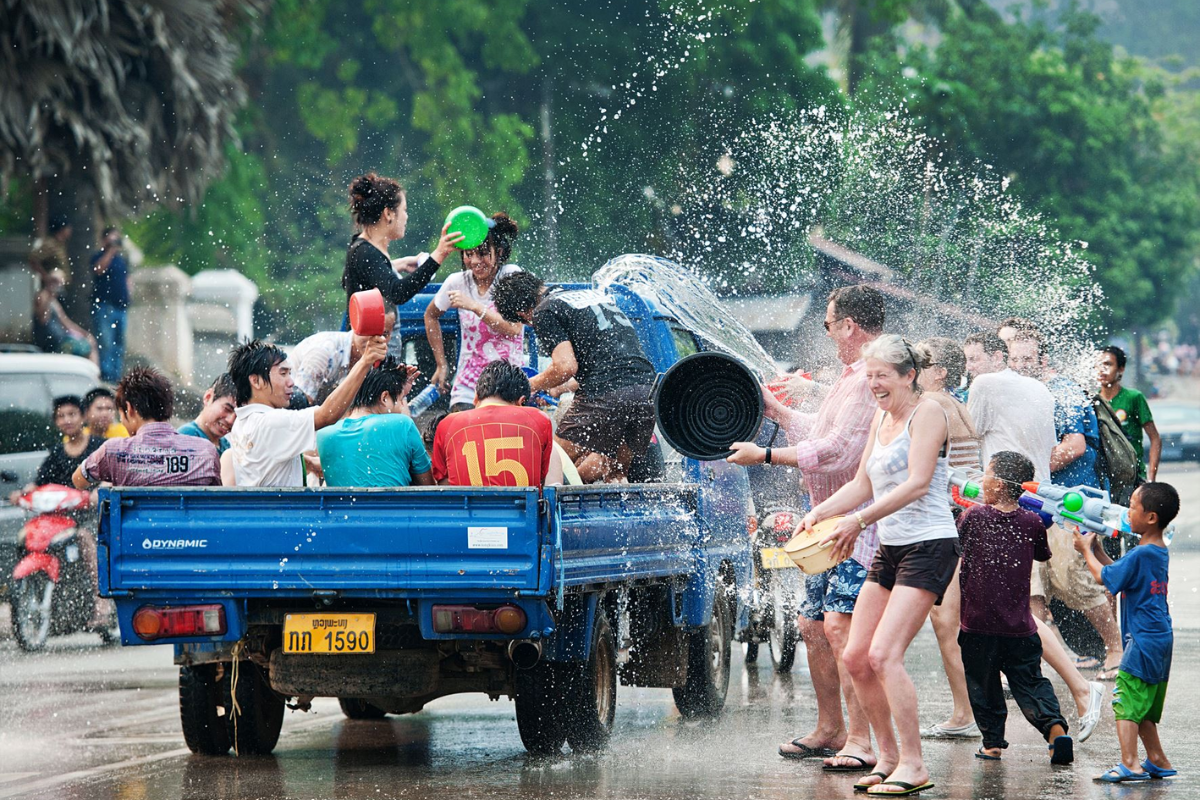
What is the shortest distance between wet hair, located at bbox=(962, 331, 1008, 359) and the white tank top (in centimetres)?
286

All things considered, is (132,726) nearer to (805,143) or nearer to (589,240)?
(805,143)

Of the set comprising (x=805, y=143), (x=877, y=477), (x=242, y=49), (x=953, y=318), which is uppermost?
(x=242, y=49)

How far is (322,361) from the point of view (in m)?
9.47

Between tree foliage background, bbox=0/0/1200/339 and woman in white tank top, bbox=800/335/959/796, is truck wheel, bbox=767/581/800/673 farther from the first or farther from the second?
tree foliage background, bbox=0/0/1200/339

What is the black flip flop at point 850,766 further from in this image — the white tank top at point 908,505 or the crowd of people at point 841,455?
the white tank top at point 908,505

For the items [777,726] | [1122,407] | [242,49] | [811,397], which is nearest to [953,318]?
[1122,407]

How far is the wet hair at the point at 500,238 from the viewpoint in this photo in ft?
32.9

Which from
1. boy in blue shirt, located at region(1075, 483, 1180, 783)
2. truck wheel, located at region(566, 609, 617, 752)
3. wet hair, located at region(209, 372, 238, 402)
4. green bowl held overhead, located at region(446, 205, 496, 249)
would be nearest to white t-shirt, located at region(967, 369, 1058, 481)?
boy in blue shirt, located at region(1075, 483, 1180, 783)

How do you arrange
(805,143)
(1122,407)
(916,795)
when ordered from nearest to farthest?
(916,795)
(1122,407)
(805,143)

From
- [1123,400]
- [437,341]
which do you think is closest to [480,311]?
[437,341]

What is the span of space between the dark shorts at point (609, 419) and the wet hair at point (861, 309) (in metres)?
1.51

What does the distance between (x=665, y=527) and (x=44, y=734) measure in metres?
3.54

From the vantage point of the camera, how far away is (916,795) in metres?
7.18

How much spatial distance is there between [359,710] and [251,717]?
1.59 meters
